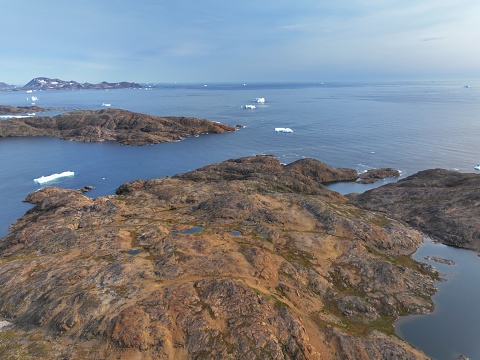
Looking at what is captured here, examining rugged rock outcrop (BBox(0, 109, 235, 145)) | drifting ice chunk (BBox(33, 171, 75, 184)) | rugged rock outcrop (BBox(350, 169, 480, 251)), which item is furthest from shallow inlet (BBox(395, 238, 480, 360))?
rugged rock outcrop (BBox(0, 109, 235, 145))

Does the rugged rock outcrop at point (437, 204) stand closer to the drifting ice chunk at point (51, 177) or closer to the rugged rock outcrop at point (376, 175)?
the rugged rock outcrop at point (376, 175)

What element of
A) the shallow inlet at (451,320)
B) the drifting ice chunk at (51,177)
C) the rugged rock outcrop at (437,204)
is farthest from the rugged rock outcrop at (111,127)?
the shallow inlet at (451,320)

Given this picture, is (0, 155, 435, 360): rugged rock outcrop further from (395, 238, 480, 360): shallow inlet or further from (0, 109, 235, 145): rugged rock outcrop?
(0, 109, 235, 145): rugged rock outcrop

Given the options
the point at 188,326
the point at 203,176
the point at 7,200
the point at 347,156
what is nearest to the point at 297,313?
the point at 188,326

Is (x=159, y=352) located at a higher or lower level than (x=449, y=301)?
higher

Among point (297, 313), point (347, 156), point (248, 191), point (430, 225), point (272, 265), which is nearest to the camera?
point (297, 313)

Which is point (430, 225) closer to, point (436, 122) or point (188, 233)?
point (188, 233)
